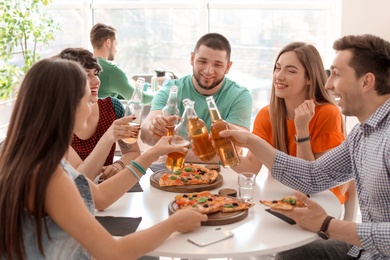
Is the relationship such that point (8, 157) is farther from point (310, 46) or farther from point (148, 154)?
point (310, 46)

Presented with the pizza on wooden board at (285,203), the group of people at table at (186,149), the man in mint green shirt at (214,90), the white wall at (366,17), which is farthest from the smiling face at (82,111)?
the white wall at (366,17)

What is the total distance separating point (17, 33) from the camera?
17.3 feet

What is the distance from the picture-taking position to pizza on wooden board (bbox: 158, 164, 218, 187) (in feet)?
7.18

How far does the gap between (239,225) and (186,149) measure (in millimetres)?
425

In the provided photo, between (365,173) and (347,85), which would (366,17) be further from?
(365,173)

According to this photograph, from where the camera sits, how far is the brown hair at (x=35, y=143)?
4.81 ft

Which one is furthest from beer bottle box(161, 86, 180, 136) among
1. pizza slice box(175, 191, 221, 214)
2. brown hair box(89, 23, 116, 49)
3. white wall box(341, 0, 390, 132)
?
white wall box(341, 0, 390, 132)

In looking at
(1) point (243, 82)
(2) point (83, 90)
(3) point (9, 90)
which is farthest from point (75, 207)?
(1) point (243, 82)

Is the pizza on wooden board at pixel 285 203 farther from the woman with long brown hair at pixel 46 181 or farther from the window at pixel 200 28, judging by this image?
the window at pixel 200 28

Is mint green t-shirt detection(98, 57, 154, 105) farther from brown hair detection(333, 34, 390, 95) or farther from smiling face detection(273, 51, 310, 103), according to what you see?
brown hair detection(333, 34, 390, 95)

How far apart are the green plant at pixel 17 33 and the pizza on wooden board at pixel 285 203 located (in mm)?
3800

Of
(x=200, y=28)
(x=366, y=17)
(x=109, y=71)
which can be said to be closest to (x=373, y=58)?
(x=109, y=71)

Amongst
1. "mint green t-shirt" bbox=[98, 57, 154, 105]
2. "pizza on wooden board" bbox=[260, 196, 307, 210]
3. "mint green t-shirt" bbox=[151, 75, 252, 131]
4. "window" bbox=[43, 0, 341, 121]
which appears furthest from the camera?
"window" bbox=[43, 0, 341, 121]

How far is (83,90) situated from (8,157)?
0.29m
